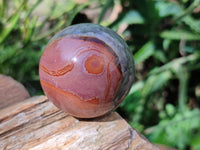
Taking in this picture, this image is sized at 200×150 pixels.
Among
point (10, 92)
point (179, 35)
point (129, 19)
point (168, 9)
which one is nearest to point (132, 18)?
point (129, 19)

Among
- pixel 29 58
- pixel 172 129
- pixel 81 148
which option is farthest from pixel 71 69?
pixel 29 58

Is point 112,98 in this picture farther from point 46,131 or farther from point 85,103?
point 46,131

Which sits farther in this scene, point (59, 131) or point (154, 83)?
point (154, 83)

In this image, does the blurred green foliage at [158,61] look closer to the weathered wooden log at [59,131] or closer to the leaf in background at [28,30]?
the leaf in background at [28,30]

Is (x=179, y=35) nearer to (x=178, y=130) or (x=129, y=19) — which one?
(x=129, y=19)

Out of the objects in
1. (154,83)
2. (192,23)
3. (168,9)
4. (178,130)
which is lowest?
(178,130)

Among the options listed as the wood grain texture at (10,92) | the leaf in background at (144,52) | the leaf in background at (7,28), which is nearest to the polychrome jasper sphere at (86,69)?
the wood grain texture at (10,92)

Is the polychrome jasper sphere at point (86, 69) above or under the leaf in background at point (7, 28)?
under
